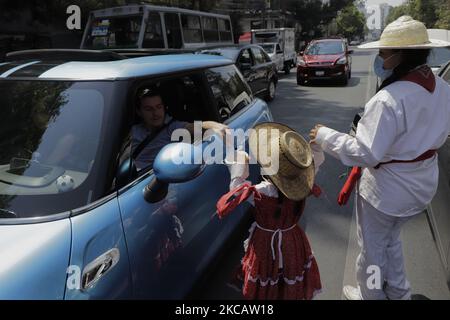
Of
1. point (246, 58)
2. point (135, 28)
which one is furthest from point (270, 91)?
point (135, 28)

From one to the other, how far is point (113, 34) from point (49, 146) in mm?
10377

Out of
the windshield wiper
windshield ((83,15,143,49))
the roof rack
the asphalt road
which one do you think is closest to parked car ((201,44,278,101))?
windshield ((83,15,143,49))

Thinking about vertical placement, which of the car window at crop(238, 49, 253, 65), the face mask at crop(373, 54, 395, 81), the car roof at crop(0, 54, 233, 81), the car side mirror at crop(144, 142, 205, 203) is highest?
the car roof at crop(0, 54, 233, 81)

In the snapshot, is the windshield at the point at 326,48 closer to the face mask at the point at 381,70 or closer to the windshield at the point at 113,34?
the windshield at the point at 113,34

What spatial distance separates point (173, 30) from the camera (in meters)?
12.1

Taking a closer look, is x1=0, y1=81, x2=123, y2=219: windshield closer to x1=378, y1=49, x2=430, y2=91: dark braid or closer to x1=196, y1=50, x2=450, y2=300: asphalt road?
x1=196, y1=50, x2=450, y2=300: asphalt road

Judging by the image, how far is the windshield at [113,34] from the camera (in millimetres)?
11266

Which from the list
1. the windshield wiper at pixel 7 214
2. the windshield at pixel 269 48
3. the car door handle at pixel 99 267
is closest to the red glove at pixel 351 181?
the car door handle at pixel 99 267

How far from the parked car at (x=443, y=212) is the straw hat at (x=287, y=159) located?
1.21m

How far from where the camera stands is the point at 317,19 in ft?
167

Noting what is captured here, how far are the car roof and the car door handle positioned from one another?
0.88 meters

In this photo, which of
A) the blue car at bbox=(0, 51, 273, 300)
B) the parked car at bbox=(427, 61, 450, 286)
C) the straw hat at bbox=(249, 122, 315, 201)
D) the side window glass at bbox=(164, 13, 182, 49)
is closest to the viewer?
the blue car at bbox=(0, 51, 273, 300)

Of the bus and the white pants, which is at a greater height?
the bus

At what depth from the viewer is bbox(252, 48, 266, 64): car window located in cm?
1070
